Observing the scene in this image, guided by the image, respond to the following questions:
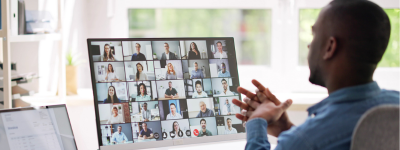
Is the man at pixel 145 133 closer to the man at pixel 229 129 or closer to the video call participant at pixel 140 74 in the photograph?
the video call participant at pixel 140 74

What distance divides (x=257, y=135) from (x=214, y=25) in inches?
75.6

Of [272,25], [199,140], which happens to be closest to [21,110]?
[199,140]

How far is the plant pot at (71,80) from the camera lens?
7.98ft

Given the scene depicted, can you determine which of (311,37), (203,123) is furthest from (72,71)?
(311,37)

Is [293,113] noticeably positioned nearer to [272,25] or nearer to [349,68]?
[272,25]

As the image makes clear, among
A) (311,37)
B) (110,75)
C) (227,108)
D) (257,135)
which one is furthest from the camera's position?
(311,37)

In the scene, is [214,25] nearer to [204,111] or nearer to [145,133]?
[204,111]

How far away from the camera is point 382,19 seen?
737mm

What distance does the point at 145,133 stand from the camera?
1080 mm

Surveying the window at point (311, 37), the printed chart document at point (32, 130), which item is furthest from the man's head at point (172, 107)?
the window at point (311, 37)

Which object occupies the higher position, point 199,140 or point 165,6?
point 165,6

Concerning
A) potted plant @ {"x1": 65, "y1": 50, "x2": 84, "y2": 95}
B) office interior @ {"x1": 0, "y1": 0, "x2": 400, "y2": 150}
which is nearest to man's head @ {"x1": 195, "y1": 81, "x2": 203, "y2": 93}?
office interior @ {"x1": 0, "y1": 0, "x2": 400, "y2": 150}

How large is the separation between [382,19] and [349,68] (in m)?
0.12

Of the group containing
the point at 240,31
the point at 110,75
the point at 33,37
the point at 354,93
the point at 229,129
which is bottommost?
the point at 229,129
